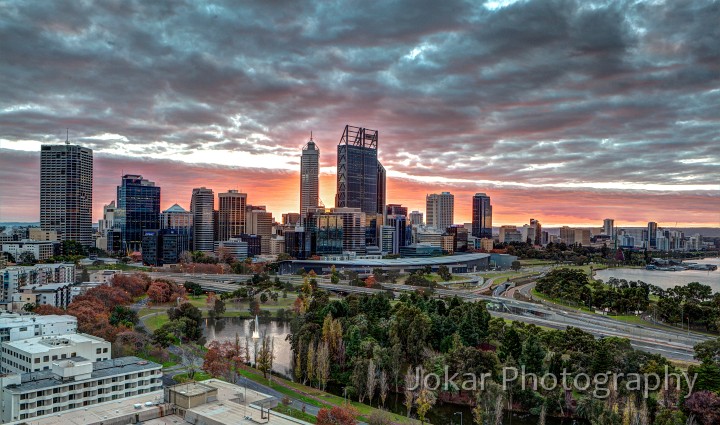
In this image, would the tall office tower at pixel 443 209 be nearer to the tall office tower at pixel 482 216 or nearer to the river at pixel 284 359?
the tall office tower at pixel 482 216

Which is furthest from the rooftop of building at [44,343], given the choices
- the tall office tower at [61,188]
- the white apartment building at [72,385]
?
the tall office tower at [61,188]

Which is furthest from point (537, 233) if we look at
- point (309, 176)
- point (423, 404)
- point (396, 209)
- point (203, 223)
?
point (423, 404)

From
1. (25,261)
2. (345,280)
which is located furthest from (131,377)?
(25,261)

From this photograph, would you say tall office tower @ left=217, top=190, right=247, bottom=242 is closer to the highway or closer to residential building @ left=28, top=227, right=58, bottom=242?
residential building @ left=28, top=227, right=58, bottom=242

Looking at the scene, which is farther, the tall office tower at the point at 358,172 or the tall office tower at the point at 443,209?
the tall office tower at the point at 443,209

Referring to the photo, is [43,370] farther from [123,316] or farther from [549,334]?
[549,334]

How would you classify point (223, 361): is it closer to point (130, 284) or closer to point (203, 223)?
point (130, 284)
